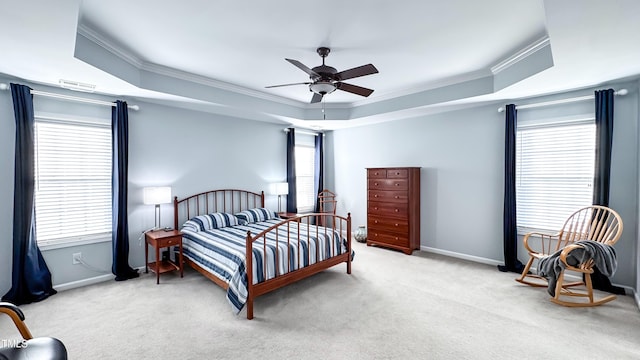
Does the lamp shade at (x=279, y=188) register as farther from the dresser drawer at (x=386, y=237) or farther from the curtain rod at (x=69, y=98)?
the curtain rod at (x=69, y=98)

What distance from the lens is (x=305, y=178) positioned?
6.90 metres

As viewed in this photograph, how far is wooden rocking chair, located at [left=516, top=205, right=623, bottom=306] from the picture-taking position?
318 cm

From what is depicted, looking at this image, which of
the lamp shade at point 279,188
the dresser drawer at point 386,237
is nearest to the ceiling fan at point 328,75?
the lamp shade at point 279,188

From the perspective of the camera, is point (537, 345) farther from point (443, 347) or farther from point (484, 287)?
point (484, 287)

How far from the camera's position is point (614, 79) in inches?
135

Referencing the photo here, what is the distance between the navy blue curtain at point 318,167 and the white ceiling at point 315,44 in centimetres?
268

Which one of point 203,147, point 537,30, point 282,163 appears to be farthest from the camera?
point 282,163

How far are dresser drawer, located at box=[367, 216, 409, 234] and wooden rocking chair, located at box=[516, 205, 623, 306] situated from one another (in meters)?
1.86

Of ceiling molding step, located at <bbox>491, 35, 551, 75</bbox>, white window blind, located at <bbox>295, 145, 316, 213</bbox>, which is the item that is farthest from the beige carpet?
white window blind, located at <bbox>295, 145, 316, 213</bbox>

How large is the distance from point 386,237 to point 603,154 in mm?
3356

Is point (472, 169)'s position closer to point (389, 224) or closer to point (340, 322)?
point (389, 224)

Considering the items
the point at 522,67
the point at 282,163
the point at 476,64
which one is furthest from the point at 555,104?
the point at 282,163

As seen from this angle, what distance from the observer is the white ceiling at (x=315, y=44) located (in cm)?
224

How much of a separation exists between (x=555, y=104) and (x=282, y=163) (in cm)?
487
